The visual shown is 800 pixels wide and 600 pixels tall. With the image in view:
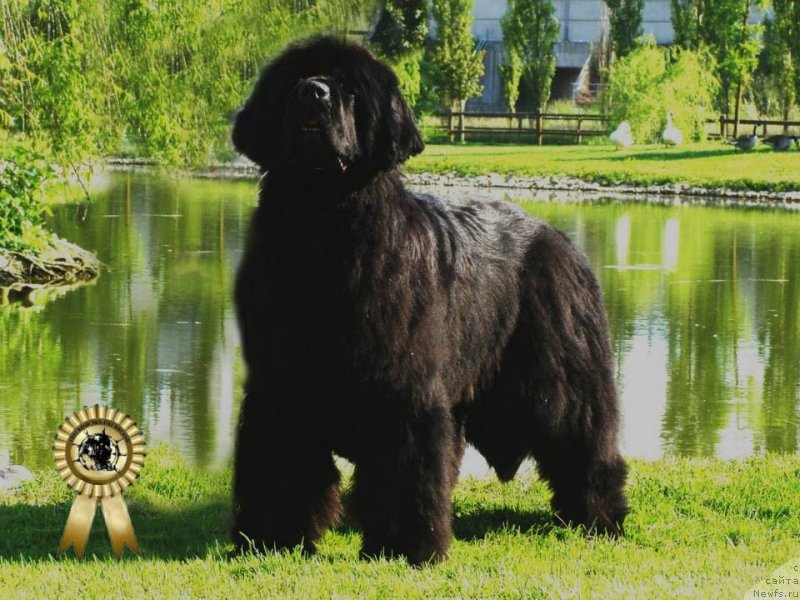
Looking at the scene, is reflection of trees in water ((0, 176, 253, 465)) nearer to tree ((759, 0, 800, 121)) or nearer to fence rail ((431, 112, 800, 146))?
fence rail ((431, 112, 800, 146))

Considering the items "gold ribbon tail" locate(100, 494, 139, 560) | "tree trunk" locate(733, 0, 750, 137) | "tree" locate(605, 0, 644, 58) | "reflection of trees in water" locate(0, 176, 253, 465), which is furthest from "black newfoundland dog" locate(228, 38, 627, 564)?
"tree" locate(605, 0, 644, 58)

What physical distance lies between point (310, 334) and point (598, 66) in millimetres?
47958

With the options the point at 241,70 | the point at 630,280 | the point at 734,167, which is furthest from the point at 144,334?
the point at 734,167

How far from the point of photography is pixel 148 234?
68.4 feet

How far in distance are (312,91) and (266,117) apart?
284mm

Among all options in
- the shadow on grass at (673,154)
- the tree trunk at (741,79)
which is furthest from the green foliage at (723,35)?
the shadow on grass at (673,154)

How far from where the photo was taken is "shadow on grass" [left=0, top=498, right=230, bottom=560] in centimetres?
521

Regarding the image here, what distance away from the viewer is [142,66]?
1545 cm

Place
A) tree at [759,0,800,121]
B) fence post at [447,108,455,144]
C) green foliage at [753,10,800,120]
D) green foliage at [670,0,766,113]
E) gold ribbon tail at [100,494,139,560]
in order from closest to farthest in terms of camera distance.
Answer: gold ribbon tail at [100,494,139,560]
green foliage at [670,0,766,113]
tree at [759,0,800,121]
green foliage at [753,10,800,120]
fence post at [447,108,455,144]

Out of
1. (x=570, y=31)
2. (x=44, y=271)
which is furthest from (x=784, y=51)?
(x=44, y=271)

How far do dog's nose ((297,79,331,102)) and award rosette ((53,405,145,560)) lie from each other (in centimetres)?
141

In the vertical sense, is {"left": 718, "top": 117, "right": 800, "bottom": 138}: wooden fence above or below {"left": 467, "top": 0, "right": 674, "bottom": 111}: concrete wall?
below

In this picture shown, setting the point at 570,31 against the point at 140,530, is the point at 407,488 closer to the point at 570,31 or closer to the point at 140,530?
the point at 140,530

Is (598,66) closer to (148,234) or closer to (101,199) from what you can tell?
(101,199)
